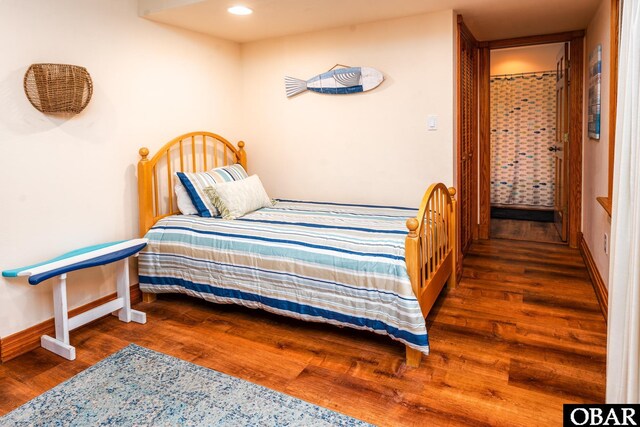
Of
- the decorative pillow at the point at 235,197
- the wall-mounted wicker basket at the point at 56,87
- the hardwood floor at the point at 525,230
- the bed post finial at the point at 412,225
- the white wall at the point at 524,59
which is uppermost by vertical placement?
the white wall at the point at 524,59

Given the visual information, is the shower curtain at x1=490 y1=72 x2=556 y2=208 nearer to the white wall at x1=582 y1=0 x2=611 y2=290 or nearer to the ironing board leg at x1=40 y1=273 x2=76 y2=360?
the white wall at x1=582 y1=0 x2=611 y2=290

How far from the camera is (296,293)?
2596mm

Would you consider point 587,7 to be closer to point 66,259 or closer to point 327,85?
point 327,85

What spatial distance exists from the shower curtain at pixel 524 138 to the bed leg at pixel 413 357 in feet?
15.9

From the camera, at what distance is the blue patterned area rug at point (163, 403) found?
1.91 metres

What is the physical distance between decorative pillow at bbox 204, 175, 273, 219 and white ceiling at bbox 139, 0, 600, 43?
1202 mm

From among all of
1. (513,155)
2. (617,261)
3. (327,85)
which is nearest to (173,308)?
(327,85)

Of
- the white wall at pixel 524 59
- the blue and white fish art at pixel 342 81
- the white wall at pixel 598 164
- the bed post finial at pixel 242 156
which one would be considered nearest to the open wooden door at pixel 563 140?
the white wall at pixel 598 164

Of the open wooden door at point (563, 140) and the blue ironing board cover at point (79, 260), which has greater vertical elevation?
the open wooden door at point (563, 140)

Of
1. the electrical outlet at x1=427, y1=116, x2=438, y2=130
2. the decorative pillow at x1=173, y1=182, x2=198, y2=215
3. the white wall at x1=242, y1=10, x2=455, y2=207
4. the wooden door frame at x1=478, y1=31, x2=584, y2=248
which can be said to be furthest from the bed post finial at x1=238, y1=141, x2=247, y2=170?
the wooden door frame at x1=478, y1=31, x2=584, y2=248

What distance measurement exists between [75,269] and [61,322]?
0.32m

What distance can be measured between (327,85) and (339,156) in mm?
594

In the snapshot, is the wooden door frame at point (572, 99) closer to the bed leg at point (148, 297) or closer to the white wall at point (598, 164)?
the white wall at point (598, 164)

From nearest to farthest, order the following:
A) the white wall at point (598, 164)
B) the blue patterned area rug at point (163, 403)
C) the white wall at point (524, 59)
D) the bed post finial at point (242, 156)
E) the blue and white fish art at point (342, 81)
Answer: the blue patterned area rug at point (163, 403) → the white wall at point (598, 164) → the blue and white fish art at point (342, 81) → the bed post finial at point (242, 156) → the white wall at point (524, 59)
